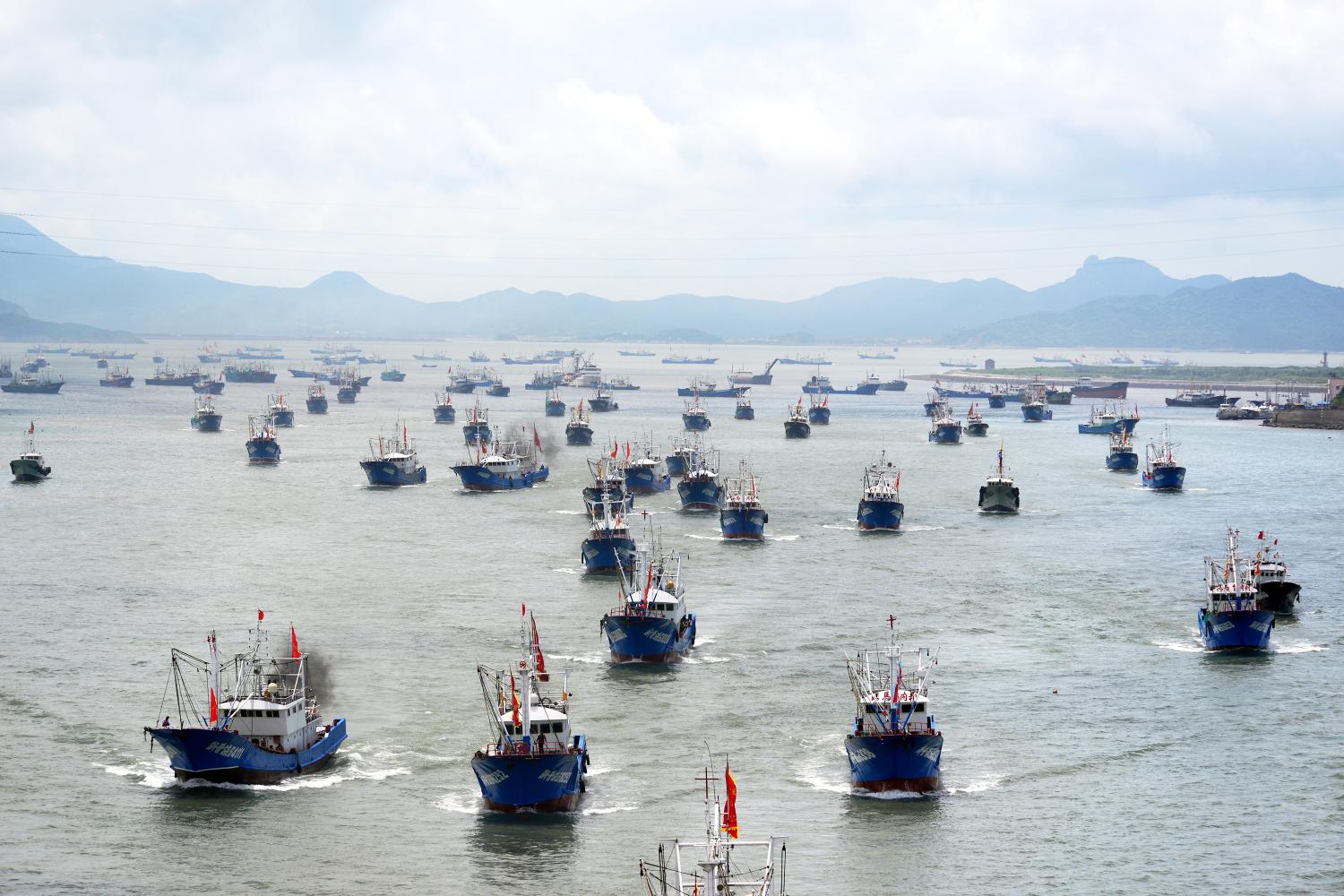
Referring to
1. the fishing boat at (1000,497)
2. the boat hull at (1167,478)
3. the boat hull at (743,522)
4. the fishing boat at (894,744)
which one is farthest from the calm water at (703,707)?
the boat hull at (1167,478)

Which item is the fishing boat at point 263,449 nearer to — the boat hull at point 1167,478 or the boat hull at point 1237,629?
the boat hull at point 1167,478

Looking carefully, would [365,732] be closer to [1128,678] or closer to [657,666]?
[657,666]

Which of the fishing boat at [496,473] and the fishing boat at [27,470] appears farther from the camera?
the fishing boat at [27,470]

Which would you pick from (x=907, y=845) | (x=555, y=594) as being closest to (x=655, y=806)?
(x=907, y=845)

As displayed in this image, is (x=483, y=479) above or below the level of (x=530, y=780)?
above

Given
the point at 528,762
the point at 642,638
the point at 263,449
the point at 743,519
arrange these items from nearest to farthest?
the point at 528,762 → the point at 642,638 → the point at 743,519 → the point at 263,449

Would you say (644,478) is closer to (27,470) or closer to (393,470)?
(393,470)

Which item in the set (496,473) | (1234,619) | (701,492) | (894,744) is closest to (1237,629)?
(1234,619)

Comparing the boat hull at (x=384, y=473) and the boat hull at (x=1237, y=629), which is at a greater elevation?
the boat hull at (x=384, y=473)
